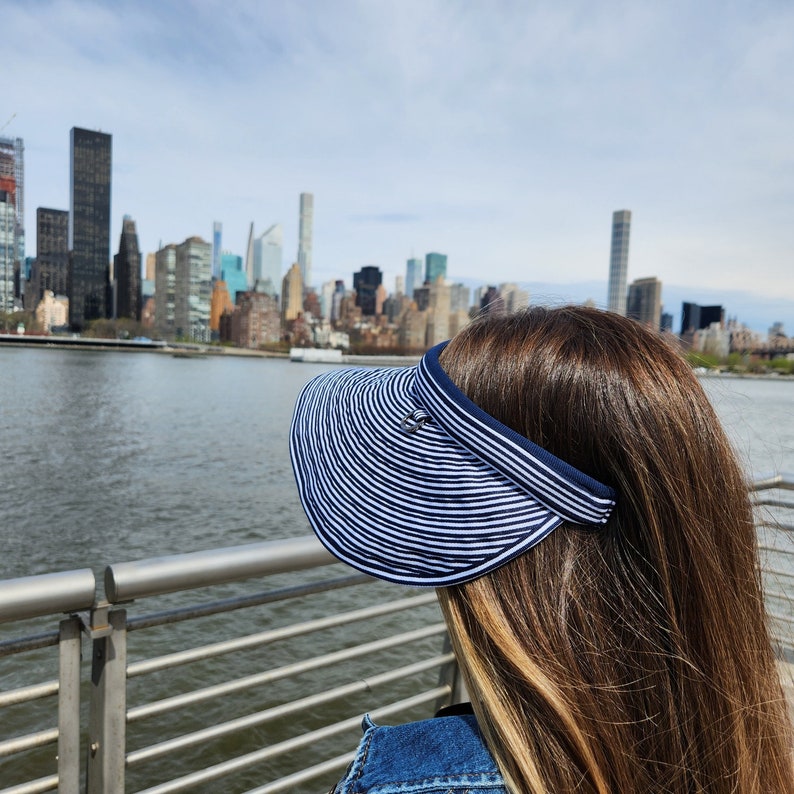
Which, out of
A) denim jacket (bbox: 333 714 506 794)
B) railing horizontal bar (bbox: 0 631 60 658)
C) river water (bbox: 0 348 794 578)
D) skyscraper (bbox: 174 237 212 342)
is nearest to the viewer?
denim jacket (bbox: 333 714 506 794)

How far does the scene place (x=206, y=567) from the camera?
130cm

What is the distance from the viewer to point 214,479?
56.5 feet

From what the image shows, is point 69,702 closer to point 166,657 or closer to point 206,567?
point 166,657

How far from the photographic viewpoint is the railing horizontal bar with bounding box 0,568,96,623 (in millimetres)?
1088

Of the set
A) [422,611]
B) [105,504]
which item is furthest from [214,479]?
[422,611]

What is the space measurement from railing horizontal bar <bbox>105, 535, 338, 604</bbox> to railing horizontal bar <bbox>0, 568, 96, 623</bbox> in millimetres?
52

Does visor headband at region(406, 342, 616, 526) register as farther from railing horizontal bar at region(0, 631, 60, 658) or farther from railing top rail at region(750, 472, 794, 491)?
railing top rail at region(750, 472, 794, 491)

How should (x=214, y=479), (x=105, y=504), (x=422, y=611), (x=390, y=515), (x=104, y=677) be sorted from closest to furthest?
(x=390, y=515)
(x=104, y=677)
(x=422, y=611)
(x=105, y=504)
(x=214, y=479)

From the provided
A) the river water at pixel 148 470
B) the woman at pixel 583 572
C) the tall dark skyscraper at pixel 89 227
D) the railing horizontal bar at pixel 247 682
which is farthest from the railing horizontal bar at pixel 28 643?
the tall dark skyscraper at pixel 89 227

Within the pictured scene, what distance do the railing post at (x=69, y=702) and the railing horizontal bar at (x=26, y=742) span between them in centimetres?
3

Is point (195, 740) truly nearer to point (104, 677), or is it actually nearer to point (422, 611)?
point (104, 677)

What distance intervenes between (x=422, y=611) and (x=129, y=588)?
256 inches

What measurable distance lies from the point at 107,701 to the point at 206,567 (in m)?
0.34

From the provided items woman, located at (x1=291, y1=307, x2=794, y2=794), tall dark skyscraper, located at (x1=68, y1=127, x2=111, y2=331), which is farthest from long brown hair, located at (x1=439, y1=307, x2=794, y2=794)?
tall dark skyscraper, located at (x1=68, y1=127, x2=111, y2=331)
